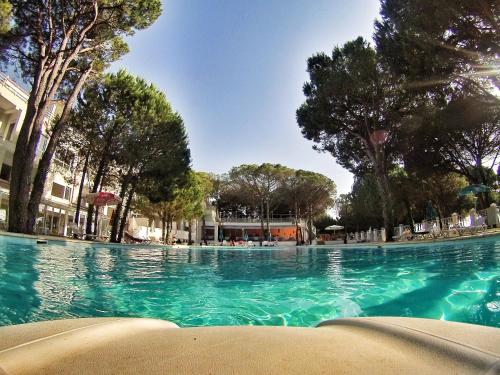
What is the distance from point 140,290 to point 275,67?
12760mm

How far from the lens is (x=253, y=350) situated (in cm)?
118

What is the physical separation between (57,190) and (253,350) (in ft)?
88.7

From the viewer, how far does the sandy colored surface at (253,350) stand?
988 millimetres

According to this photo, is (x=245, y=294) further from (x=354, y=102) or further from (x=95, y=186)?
(x=354, y=102)

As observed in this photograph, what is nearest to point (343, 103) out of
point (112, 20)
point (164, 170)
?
point (164, 170)

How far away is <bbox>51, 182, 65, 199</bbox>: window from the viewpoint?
933 inches

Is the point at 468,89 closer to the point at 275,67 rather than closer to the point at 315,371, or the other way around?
the point at 275,67

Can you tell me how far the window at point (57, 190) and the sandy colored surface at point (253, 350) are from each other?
25.8 m

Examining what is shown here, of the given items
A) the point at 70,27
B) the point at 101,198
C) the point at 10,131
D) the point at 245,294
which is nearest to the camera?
the point at 245,294

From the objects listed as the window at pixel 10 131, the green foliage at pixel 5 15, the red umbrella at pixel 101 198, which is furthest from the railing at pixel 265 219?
the green foliage at pixel 5 15

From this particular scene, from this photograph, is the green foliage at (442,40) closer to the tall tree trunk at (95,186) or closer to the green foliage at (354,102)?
the green foliage at (354,102)

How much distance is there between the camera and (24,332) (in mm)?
1380

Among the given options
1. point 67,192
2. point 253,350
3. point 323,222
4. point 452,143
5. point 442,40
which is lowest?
point 253,350

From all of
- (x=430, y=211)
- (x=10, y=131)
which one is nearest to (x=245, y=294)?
(x=430, y=211)
